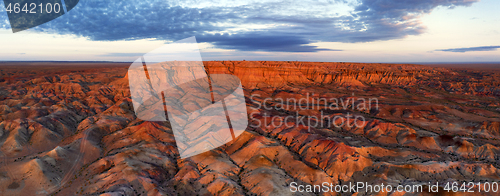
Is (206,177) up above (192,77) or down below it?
below

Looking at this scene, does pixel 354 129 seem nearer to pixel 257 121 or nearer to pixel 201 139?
pixel 257 121

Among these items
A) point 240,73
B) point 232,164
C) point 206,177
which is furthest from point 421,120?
point 240,73

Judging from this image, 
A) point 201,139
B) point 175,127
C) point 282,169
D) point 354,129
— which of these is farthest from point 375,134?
point 175,127

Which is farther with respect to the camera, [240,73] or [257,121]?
[240,73]

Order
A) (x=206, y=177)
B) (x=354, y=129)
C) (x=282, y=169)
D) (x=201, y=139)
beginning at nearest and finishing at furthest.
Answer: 1. (x=206, y=177)
2. (x=282, y=169)
3. (x=201, y=139)
4. (x=354, y=129)

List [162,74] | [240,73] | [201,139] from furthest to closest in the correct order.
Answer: [240,73]
[162,74]
[201,139]

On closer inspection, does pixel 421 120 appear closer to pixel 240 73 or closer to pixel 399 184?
pixel 399 184

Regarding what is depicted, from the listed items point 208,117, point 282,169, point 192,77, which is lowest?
point 282,169

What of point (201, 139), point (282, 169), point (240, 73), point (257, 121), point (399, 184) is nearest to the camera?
point (399, 184)

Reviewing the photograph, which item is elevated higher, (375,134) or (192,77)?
(192,77)
